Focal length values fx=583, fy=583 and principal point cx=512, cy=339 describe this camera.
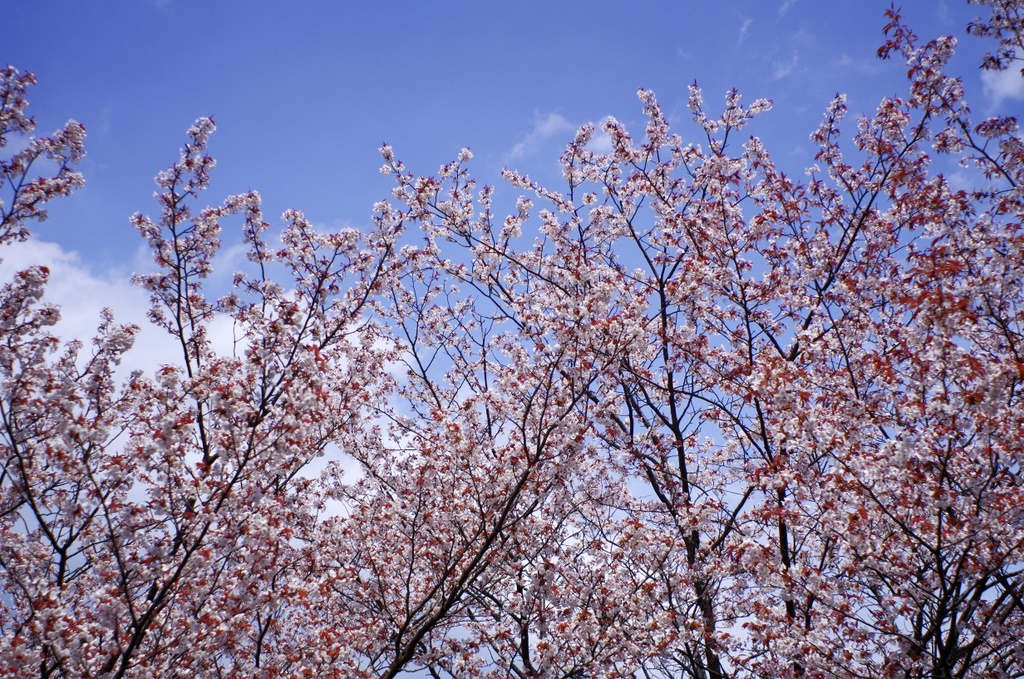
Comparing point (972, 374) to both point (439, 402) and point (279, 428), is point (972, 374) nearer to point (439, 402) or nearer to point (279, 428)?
point (279, 428)

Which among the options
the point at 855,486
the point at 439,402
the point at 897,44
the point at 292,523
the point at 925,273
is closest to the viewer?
the point at 855,486

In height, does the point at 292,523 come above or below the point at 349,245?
below

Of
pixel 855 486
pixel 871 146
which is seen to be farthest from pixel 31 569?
pixel 871 146

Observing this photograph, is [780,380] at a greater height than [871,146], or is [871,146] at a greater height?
[871,146]

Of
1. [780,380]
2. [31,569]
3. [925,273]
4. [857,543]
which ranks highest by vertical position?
[925,273]

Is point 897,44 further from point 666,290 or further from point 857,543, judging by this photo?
point 857,543

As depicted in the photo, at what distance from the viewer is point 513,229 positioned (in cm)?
1207

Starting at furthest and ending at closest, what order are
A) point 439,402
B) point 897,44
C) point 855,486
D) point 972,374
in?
point 439,402 → point 897,44 → point 855,486 → point 972,374

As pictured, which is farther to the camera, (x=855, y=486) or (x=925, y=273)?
(x=925, y=273)

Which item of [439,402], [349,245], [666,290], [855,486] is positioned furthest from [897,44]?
[439,402]

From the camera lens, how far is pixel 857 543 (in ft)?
21.2

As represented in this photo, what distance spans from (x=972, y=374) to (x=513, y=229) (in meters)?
8.32

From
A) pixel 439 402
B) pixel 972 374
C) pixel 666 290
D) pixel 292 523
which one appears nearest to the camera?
pixel 972 374

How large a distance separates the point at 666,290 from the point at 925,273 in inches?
→ 144
